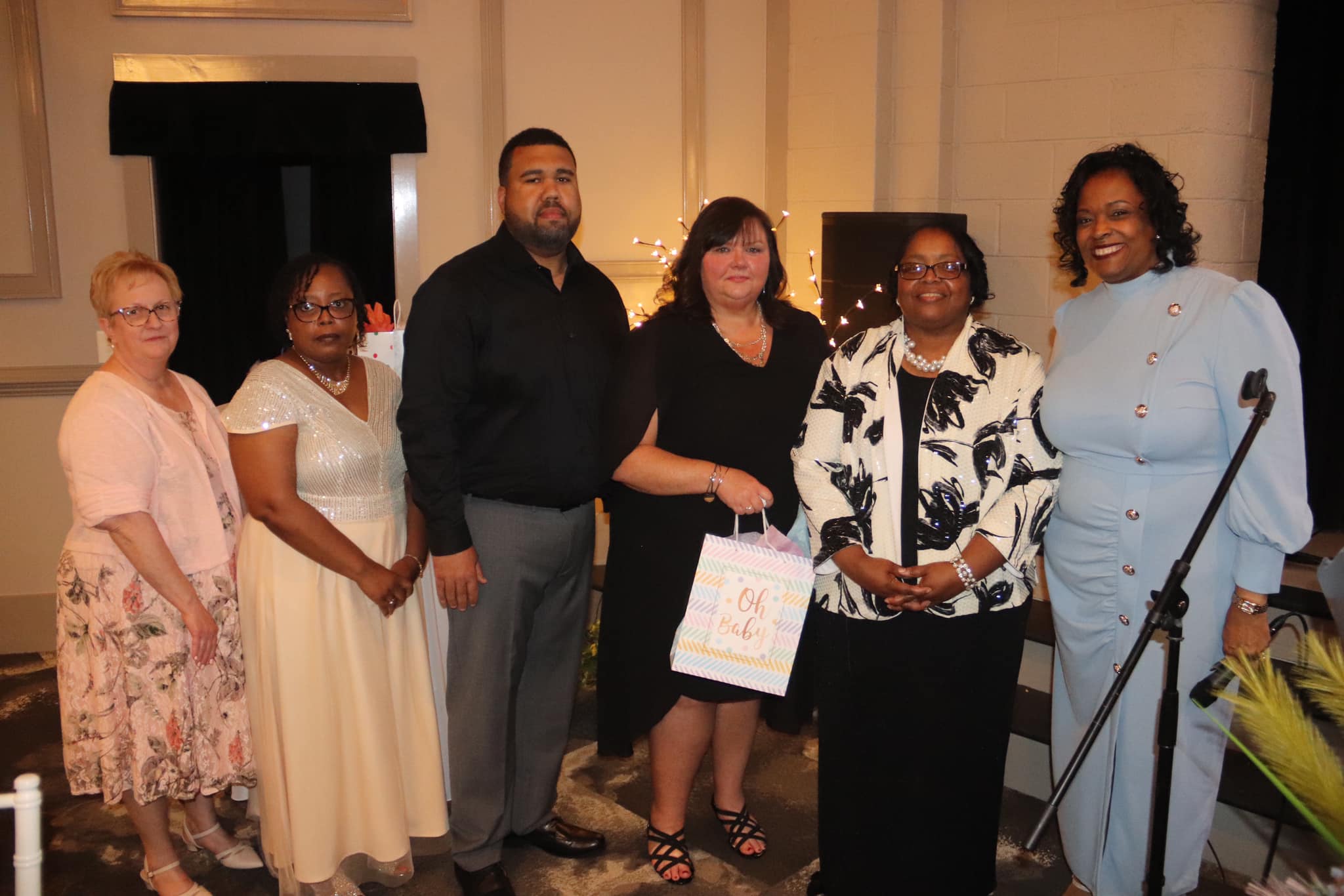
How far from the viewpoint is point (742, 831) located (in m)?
2.78

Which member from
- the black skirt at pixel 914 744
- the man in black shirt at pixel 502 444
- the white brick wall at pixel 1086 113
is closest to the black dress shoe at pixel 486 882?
the man in black shirt at pixel 502 444

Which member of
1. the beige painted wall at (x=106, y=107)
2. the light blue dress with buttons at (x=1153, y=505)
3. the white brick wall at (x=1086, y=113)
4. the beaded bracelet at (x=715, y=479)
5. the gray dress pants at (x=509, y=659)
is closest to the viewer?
the light blue dress with buttons at (x=1153, y=505)

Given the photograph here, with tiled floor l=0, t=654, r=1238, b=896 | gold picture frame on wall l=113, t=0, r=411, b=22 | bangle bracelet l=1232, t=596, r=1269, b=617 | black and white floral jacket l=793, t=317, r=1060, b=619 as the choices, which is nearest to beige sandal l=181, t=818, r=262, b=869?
tiled floor l=0, t=654, r=1238, b=896

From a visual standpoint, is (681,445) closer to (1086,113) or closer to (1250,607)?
(1250,607)

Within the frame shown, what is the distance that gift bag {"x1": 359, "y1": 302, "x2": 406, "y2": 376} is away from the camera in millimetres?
2812

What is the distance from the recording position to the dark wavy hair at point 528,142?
2.57 metres

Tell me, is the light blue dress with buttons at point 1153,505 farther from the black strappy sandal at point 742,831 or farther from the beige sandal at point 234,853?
the beige sandal at point 234,853

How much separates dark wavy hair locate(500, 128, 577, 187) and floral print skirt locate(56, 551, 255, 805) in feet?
3.89

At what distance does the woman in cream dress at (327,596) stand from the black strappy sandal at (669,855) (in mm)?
603

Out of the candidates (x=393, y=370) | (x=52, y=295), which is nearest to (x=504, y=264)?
(x=393, y=370)

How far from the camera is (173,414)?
2.52 meters

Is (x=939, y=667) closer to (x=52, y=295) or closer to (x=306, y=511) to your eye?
(x=306, y=511)

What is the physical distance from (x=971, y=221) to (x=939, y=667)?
254cm

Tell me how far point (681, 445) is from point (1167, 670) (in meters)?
1.10
